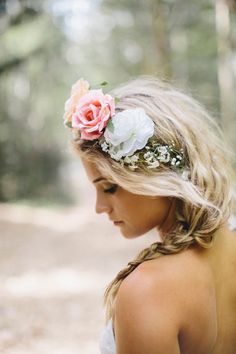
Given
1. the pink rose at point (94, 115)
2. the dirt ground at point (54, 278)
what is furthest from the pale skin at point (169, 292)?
the dirt ground at point (54, 278)

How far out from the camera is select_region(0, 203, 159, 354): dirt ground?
505 centimetres

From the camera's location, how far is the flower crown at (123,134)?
1.72 m

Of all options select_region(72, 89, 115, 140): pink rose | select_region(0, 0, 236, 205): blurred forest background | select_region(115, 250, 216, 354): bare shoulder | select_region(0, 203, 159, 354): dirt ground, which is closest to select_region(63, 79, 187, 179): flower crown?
select_region(72, 89, 115, 140): pink rose

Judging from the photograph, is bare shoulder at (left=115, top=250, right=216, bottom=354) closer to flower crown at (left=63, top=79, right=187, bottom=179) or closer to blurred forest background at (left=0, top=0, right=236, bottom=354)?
flower crown at (left=63, top=79, right=187, bottom=179)

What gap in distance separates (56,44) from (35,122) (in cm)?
245

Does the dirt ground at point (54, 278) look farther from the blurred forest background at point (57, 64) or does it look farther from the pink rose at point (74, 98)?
the pink rose at point (74, 98)

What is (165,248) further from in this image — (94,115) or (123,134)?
(94,115)

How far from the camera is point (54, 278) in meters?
7.52

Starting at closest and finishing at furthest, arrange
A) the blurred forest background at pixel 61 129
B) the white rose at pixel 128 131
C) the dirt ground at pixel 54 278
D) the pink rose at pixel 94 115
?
the white rose at pixel 128 131 → the pink rose at pixel 94 115 → the dirt ground at pixel 54 278 → the blurred forest background at pixel 61 129

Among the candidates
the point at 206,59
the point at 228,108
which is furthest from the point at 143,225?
the point at 206,59

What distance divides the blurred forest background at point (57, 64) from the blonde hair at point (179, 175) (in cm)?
948

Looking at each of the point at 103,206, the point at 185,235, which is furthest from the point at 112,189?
the point at 185,235

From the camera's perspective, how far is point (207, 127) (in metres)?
1.87

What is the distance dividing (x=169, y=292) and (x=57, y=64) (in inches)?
706
